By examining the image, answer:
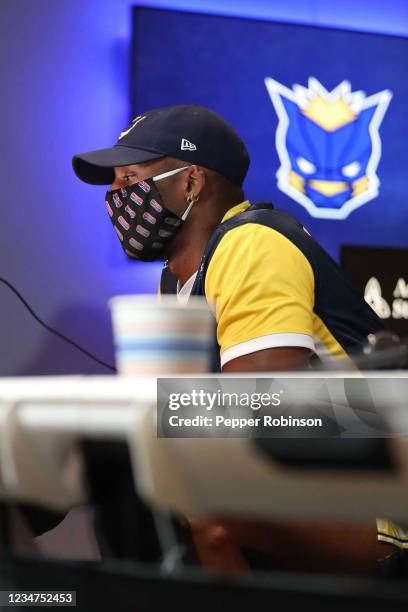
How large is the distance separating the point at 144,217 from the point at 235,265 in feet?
1.74

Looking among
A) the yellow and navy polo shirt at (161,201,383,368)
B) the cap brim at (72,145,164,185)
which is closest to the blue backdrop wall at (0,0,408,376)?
the cap brim at (72,145,164,185)

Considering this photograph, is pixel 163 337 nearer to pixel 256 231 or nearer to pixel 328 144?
pixel 256 231

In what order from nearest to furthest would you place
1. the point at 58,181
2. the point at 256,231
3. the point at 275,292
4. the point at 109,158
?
the point at 275,292, the point at 256,231, the point at 109,158, the point at 58,181

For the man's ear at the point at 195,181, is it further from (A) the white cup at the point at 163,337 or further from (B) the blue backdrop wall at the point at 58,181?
(B) the blue backdrop wall at the point at 58,181

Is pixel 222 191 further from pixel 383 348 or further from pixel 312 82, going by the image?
pixel 312 82

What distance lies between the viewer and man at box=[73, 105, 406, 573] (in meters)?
0.52

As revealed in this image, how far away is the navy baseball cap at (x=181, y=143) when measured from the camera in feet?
4.60

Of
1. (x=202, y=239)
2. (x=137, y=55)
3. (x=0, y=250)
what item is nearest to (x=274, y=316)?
(x=202, y=239)

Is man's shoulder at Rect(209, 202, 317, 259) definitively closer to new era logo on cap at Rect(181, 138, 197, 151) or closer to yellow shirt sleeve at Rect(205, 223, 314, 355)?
yellow shirt sleeve at Rect(205, 223, 314, 355)

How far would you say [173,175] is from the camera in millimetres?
1455

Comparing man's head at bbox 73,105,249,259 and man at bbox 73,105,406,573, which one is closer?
man at bbox 73,105,406,573

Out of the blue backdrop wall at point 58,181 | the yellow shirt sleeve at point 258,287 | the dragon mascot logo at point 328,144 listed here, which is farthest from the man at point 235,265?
the dragon mascot logo at point 328,144

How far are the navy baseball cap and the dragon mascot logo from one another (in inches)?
46.8

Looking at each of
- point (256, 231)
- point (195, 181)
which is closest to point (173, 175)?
point (195, 181)
